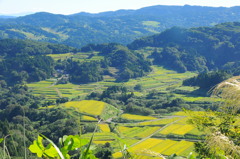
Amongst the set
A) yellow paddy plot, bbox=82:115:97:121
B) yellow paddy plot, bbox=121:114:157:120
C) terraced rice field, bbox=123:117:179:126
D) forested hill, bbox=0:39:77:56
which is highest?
forested hill, bbox=0:39:77:56

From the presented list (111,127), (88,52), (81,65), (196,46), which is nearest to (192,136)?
(111,127)

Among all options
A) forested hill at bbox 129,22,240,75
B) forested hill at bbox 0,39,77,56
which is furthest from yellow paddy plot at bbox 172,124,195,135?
forested hill at bbox 0,39,77,56

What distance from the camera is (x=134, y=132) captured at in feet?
168

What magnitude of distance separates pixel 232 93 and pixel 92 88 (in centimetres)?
9723

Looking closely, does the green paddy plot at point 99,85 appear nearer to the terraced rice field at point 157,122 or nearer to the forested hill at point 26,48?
the terraced rice field at point 157,122

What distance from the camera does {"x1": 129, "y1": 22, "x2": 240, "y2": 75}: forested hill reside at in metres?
139

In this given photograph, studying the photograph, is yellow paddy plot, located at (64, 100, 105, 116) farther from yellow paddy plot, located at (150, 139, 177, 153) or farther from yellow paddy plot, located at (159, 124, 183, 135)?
yellow paddy plot, located at (150, 139, 177, 153)

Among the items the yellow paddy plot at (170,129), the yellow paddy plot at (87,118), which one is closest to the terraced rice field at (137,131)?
the yellow paddy plot at (170,129)

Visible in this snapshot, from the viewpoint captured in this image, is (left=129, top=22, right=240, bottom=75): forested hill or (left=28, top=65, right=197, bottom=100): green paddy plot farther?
(left=129, top=22, right=240, bottom=75): forested hill

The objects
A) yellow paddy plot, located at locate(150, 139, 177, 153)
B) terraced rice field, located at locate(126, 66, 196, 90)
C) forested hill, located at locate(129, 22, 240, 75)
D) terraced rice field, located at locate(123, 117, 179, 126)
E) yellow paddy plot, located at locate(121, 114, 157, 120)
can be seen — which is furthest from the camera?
forested hill, located at locate(129, 22, 240, 75)

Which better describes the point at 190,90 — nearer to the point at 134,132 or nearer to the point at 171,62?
the point at 134,132

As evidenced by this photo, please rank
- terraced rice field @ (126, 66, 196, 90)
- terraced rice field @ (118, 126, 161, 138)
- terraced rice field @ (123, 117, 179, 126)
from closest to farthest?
1. terraced rice field @ (118, 126, 161, 138)
2. terraced rice field @ (123, 117, 179, 126)
3. terraced rice field @ (126, 66, 196, 90)

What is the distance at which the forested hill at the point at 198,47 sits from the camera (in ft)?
456

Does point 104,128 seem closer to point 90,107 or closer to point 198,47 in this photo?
point 90,107
